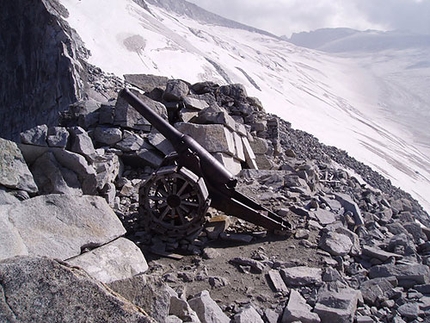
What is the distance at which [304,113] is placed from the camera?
37.6 meters

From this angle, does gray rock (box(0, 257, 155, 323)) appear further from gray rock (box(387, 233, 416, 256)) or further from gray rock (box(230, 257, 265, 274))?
gray rock (box(387, 233, 416, 256))

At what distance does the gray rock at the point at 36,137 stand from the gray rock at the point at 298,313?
3674 millimetres

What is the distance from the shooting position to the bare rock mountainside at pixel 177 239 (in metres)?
2.61

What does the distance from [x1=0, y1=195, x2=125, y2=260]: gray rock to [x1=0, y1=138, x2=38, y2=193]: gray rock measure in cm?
51

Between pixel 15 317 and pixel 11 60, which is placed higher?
pixel 15 317

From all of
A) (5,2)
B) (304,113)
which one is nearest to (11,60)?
(5,2)

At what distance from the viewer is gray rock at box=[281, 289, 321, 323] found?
13.0 ft

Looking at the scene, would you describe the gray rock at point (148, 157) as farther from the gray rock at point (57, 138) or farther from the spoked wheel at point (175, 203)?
the spoked wheel at point (175, 203)

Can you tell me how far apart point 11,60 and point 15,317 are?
16883 mm

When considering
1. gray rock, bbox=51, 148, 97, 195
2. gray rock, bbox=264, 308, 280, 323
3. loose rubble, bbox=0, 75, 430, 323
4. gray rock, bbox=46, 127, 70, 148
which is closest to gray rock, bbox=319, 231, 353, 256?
loose rubble, bbox=0, 75, 430, 323

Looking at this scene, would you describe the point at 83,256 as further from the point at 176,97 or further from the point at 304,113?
the point at 304,113

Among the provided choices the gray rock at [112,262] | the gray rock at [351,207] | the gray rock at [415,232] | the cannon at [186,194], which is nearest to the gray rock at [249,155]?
the gray rock at [351,207]

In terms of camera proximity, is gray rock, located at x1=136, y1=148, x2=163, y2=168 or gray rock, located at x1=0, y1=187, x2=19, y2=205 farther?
gray rock, located at x1=136, y1=148, x2=163, y2=168

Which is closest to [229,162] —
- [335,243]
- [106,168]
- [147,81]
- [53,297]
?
[106,168]
